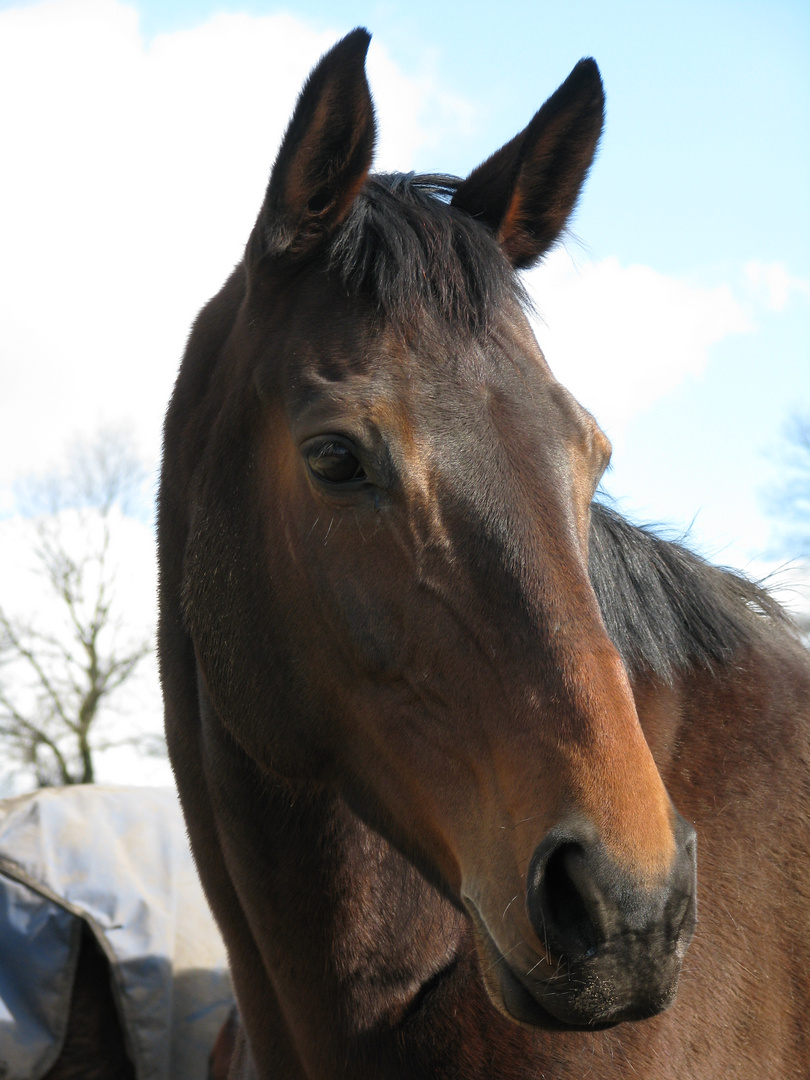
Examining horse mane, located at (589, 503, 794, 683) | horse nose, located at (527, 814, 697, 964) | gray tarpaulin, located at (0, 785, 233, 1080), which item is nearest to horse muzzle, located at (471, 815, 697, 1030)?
horse nose, located at (527, 814, 697, 964)

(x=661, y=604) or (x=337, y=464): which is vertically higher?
(x=337, y=464)

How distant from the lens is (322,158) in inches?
88.7

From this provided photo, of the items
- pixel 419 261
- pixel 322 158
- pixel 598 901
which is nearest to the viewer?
pixel 598 901

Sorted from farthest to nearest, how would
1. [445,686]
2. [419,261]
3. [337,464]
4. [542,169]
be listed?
1. [542,169]
2. [419,261]
3. [337,464]
4. [445,686]

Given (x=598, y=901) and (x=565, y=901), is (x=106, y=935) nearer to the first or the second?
(x=565, y=901)

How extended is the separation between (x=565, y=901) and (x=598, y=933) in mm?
89

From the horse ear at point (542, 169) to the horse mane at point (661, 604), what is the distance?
92 centimetres

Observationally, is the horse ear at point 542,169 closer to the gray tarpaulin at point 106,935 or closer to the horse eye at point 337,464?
the horse eye at point 337,464

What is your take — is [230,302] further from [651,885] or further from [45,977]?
[45,977]

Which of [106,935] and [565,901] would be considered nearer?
[565,901]

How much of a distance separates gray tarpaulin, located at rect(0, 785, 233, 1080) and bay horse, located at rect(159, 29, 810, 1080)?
→ 94.1 inches

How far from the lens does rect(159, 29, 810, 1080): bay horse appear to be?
1.62 meters

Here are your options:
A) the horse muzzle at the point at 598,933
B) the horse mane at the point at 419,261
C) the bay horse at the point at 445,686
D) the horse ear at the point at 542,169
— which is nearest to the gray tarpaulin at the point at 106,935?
the bay horse at the point at 445,686

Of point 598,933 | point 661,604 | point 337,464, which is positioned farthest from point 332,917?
point 661,604
